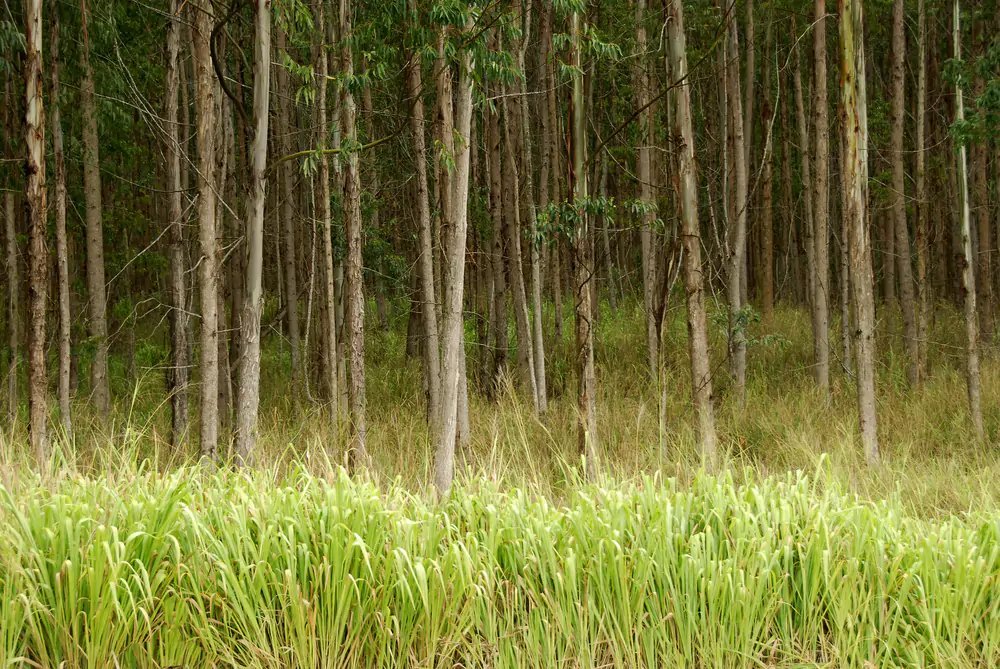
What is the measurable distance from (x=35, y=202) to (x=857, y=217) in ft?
24.0

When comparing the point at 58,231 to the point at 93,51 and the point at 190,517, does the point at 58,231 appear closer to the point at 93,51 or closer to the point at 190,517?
the point at 93,51

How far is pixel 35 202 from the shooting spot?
6.89 metres

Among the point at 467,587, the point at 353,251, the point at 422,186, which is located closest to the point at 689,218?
the point at 422,186

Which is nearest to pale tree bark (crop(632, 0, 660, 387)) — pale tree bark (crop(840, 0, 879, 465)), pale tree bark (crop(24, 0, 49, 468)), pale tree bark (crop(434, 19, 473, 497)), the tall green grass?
pale tree bark (crop(840, 0, 879, 465))

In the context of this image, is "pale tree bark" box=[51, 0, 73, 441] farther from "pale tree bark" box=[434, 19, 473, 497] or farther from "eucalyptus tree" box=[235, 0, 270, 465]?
"pale tree bark" box=[434, 19, 473, 497]

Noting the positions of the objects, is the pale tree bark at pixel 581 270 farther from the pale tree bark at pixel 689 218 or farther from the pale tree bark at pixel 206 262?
the pale tree bark at pixel 206 262

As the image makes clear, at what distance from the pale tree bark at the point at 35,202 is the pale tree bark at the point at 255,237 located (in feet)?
5.64

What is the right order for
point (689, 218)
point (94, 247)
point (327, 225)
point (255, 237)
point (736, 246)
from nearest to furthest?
1. point (255, 237)
2. point (689, 218)
3. point (327, 225)
4. point (94, 247)
5. point (736, 246)

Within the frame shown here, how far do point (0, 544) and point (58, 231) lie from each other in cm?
598

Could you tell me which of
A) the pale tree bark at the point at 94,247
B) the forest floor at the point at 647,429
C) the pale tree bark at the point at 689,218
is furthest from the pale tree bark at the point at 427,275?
the pale tree bark at the point at 94,247

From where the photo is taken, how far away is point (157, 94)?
54.0ft

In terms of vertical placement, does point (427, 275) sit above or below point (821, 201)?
below

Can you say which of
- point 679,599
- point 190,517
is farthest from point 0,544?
point 679,599

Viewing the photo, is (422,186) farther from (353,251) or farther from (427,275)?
(353,251)
